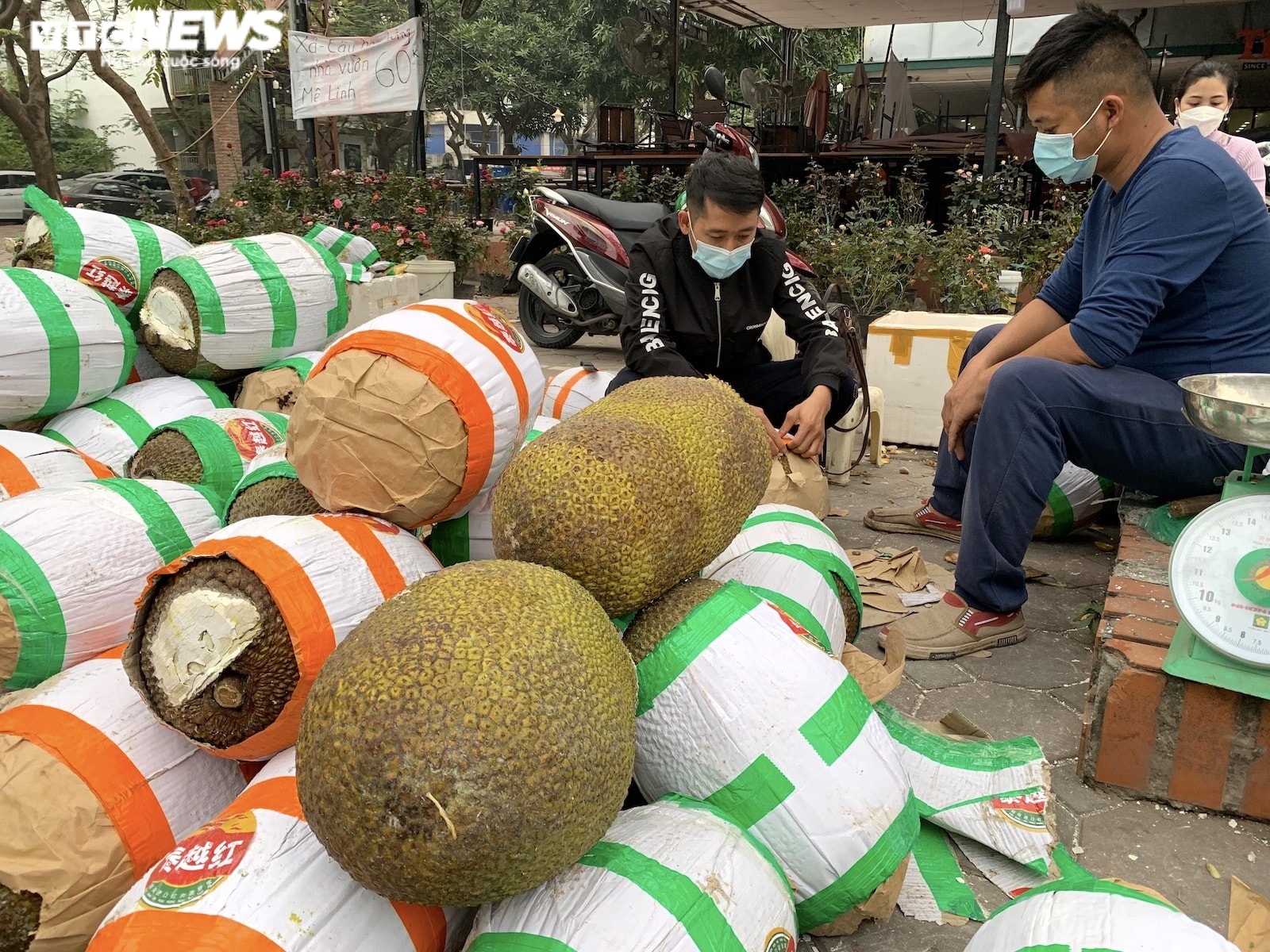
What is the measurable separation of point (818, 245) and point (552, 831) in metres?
6.24

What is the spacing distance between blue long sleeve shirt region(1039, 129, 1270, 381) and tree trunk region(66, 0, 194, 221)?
861 cm

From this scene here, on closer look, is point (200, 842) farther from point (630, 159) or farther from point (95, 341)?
point (630, 159)

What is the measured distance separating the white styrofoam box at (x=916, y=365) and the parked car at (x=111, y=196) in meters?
17.3

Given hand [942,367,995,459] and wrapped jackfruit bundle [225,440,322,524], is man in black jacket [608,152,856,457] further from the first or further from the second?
wrapped jackfruit bundle [225,440,322,524]

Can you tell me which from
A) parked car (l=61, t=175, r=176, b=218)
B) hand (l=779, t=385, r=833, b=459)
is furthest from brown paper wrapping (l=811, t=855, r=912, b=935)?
parked car (l=61, t=175, r=176, b=218)

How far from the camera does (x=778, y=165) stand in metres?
9.77

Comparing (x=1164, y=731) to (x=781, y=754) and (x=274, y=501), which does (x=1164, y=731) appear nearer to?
(x=781, y=754)

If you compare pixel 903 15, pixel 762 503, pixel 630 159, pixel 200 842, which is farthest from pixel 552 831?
pixel 903 15

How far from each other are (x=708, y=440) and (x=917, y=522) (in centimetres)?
208

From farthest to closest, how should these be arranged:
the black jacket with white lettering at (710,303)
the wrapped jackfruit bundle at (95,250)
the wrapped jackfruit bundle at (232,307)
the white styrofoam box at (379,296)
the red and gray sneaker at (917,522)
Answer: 1. the white styrofoam box at (379,296)
2. the red and gray sneaker at (917,522)
3. the black jacket with white lettering at (710,303)
4. the wrapped jackfruit bundle at (95,250)
5. the wrapped jackfruit bundle at (232,307)

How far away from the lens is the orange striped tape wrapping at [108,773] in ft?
4.78

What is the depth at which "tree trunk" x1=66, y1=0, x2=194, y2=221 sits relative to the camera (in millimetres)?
8508

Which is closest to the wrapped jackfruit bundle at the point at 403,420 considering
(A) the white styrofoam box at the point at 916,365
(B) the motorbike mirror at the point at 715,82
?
(A) the white styrofoam box at the point at 916,365

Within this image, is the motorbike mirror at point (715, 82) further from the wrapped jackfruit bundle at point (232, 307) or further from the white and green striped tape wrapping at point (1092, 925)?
the white and green striped tape wrapping at point (1092, 925)
